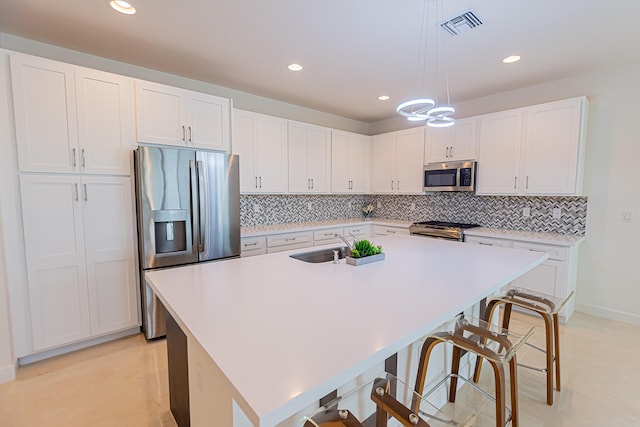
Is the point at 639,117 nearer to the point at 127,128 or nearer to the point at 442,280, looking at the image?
the point at 442,280

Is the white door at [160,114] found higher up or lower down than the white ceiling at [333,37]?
lower down

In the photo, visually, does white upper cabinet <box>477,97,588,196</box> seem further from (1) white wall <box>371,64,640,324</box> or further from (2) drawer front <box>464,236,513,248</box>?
(2) drawer front <box>464,236,513,248</box>

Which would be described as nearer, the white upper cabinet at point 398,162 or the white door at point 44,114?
the white door at point 44,114

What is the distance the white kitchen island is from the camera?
0.80 m

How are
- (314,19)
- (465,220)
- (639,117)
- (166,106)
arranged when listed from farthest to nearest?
(465,220), (639,117), (166,106), (314,19)

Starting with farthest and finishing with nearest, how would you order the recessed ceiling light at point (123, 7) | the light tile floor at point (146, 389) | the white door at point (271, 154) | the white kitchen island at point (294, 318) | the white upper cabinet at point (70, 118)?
the white door at point (271, 154), the white upper cabinet at point (70, 118), the recessed ceiling light at point (123, 7), the light tile floor at point (146, 389), the white kitchen island at point (294, 318)

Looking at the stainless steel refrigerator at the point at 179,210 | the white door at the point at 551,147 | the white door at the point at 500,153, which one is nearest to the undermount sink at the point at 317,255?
the stainless steel refrigerator at the point at 179,210

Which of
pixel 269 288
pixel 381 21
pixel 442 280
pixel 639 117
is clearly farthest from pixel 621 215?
pixel 269 288

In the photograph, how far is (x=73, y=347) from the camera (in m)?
2.55

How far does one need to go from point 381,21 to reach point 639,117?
9.67 feet

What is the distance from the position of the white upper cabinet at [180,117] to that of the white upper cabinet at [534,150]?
322 cm

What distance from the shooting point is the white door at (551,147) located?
10.2ft

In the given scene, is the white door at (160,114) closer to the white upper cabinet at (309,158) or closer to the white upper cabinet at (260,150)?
the white upper cabinet at (260,150)

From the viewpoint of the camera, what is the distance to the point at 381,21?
7.23 feet
